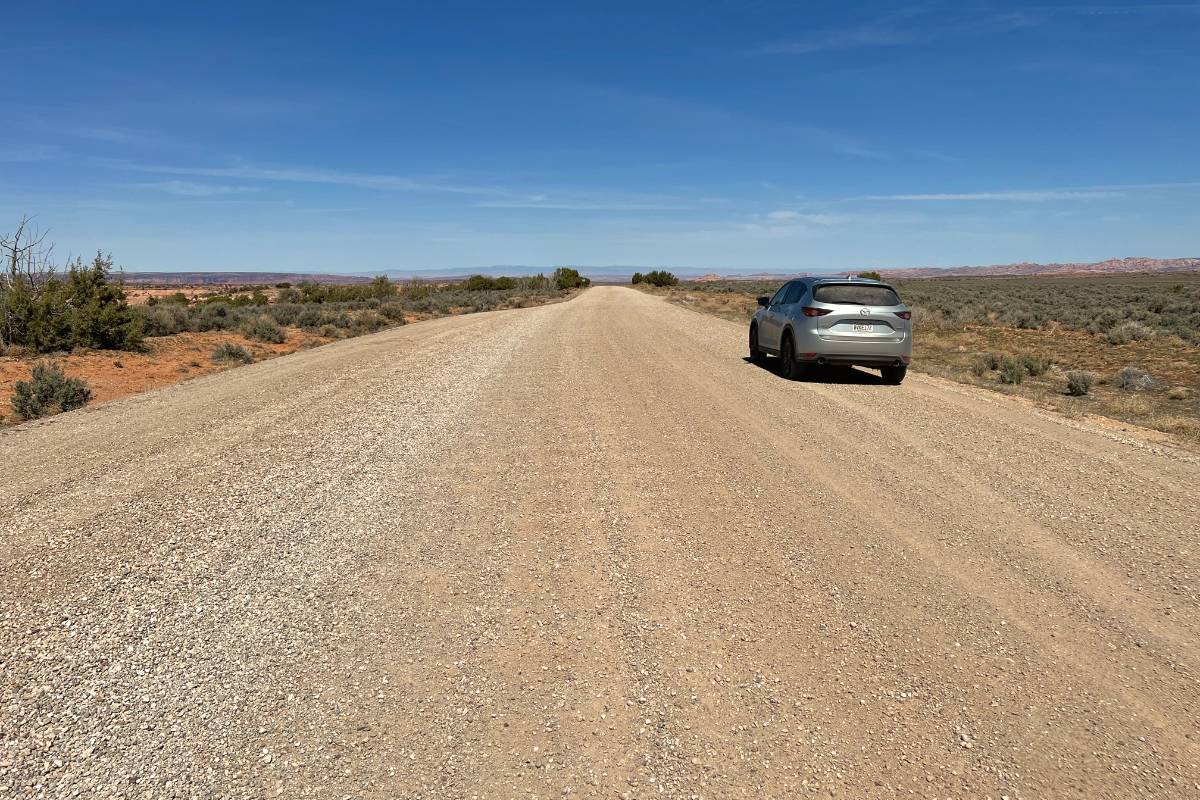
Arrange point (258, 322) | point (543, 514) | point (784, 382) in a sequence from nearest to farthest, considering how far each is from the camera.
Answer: point (543, 514) < point (784, 382) < point (258, 322)

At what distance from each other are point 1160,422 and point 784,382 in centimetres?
503

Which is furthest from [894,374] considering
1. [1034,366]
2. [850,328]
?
[1034,366]

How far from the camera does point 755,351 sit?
14.6 m

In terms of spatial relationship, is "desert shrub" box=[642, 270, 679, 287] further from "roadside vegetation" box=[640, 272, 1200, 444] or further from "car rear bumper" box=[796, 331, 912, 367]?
"car rear bumper" box=[796, 331, 912, 367]

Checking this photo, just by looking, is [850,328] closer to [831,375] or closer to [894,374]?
[894,374]

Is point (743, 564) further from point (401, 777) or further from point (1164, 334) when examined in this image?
point (1164, 334)

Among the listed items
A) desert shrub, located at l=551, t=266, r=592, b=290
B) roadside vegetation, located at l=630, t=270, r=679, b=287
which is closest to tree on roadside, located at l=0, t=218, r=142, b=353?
desert shrub, located at l=551, t=266, r=592, b=290

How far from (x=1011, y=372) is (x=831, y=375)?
11.5ft

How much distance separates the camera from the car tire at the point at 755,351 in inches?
563

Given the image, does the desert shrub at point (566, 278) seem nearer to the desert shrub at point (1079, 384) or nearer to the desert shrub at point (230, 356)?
the desert shrub at point (230, 356)

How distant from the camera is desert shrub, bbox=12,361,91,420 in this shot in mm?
10430

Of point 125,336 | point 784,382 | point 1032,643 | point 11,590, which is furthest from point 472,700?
point 125,336

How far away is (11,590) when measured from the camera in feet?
13.9

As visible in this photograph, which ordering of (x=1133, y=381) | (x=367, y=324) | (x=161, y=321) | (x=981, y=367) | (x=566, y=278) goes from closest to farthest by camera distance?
(x=1133, y=381), (x=981, y=367), (x=161, y=321), (x=367, y=324), (x=566, y=278)
